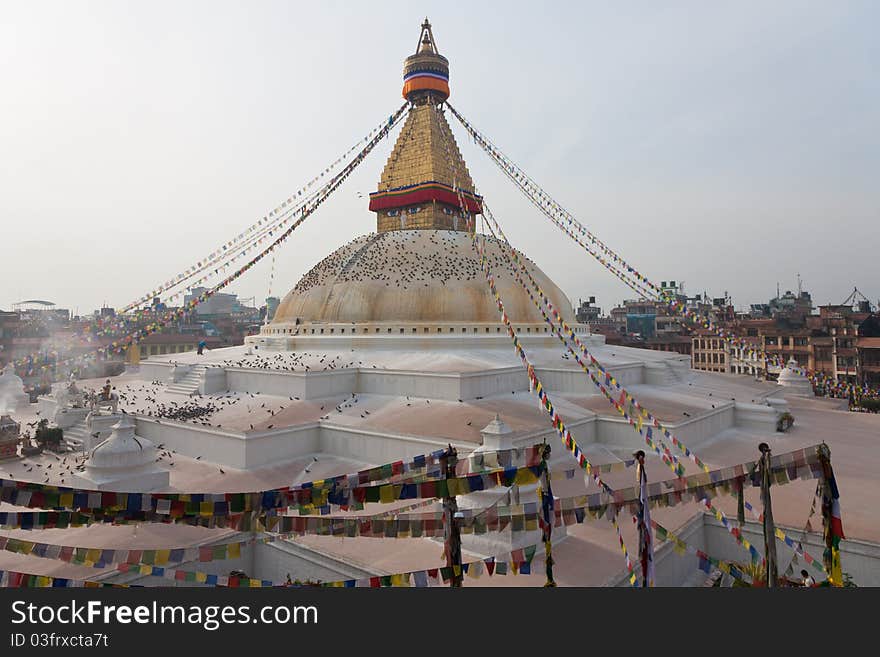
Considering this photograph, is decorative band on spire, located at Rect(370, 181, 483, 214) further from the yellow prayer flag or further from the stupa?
the yellow prayer flag

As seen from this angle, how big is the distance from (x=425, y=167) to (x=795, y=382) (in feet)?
57.1

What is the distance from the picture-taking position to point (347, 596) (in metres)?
3.84

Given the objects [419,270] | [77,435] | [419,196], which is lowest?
[77,435]

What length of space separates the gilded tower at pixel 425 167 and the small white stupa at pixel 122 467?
1431cm

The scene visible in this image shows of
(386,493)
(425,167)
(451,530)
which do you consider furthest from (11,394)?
(451,530)

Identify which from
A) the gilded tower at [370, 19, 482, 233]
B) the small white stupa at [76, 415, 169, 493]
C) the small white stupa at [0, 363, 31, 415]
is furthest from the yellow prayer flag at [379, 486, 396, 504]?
the small white stupa at [0, 363, 31, 415]

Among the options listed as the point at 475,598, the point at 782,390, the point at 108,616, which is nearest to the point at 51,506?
the point at 108,616

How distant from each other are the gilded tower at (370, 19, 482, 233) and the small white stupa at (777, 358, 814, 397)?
14484 millimetres

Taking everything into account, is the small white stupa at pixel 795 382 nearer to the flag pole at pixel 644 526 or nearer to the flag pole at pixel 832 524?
the flag pole at pixel 832 524

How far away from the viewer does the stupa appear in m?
16.7

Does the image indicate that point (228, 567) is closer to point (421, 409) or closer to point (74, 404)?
point (421, 409)

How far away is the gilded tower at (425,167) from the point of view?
20641mm

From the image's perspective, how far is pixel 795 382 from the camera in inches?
797

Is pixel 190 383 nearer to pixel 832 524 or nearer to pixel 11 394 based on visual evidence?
pixel 11 394
